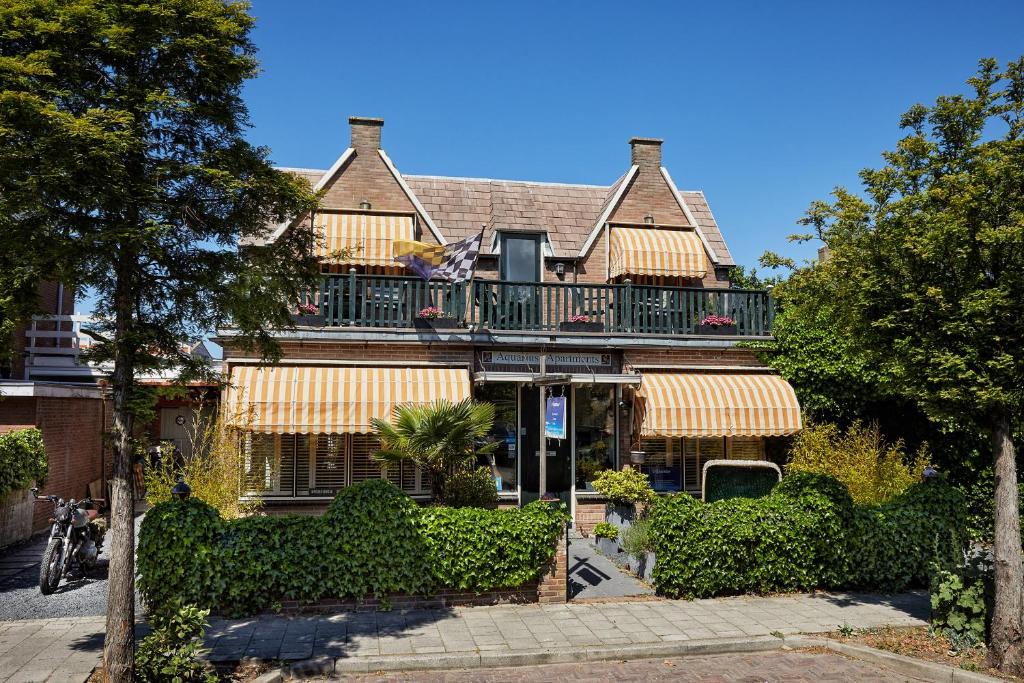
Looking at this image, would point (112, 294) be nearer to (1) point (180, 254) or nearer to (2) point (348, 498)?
(1) point (180, 254)

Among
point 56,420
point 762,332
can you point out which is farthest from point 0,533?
point 762,332

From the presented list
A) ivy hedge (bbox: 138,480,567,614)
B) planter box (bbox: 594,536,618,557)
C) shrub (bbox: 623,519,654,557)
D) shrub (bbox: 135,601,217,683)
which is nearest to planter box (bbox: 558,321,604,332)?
planter box (bbox: 594,536,618,557)

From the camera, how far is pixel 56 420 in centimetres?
1523

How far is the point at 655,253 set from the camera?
58.2ft

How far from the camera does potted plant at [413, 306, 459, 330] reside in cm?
1521

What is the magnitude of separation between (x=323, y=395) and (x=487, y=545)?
17.9 ft

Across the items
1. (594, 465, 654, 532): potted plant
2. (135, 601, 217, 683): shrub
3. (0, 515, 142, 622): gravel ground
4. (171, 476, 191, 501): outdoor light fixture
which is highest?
(171, 476, 191, 501): outdoor light fixture

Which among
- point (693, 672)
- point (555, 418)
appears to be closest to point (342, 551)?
point (555, 418)

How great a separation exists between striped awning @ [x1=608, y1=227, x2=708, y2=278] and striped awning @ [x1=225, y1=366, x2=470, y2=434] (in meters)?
5.56

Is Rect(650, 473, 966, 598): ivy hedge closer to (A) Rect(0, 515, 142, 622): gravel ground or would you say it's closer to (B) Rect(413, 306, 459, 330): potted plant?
(B) Rect(413, 306, 459, 330): potted plant

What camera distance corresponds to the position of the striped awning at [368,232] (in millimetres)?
16438

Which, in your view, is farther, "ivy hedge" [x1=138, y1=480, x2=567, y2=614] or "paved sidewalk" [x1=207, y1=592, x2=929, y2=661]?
"ivy hedge" [x1=138, y1=480, x2=567, y2=614]

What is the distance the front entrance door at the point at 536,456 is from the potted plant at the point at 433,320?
2.27m

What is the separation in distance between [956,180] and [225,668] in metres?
10.1
